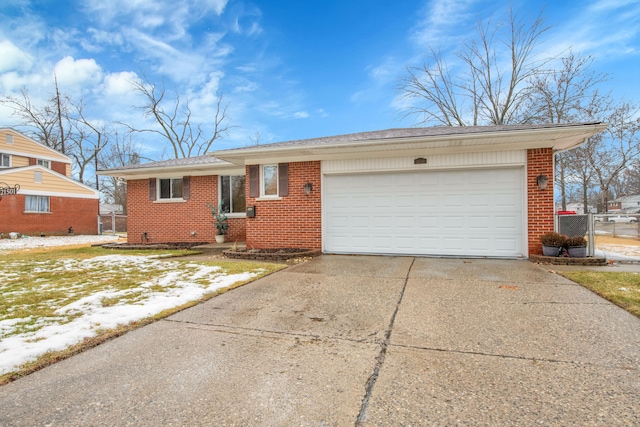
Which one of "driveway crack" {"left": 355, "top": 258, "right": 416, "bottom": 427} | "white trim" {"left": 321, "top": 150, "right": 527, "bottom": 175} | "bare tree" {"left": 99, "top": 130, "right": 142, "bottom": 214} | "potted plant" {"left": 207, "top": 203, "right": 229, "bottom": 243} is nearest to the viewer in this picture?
"driveway crack" {"left": 355, "top": 258, "right": 416, "bottom": 427}

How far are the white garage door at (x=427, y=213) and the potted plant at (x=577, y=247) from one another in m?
0.85

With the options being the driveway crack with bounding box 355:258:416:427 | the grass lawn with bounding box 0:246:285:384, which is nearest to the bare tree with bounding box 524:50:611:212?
the grass lawn with bounding box 0:246:285:384

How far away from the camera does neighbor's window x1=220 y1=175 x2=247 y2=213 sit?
1098 centimetres

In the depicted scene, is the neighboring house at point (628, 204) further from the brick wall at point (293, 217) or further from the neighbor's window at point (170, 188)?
the neighbor's window at point (170, 188)

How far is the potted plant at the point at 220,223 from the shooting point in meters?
10.7

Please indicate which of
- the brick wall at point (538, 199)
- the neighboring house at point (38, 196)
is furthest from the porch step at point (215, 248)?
the neighboring house at point (38, 196)

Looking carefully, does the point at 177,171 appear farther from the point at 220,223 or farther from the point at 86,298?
the point at 86,298

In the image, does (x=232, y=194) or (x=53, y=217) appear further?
(x=53, y=217)

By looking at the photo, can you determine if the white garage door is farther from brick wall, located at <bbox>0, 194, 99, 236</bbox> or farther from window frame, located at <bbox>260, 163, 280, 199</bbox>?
brick wall, located at <bbox>0, 194, 99, 236</bbox>

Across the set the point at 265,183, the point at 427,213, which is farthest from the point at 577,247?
the point at 265,183

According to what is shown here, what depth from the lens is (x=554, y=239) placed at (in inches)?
259

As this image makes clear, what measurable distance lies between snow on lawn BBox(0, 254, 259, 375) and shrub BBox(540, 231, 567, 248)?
19.6 feet

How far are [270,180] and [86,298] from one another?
17.3 feet

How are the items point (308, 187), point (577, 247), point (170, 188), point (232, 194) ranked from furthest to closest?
point (170, 188) < point (232, 194) < point (308, 187) < point (577, 247)
